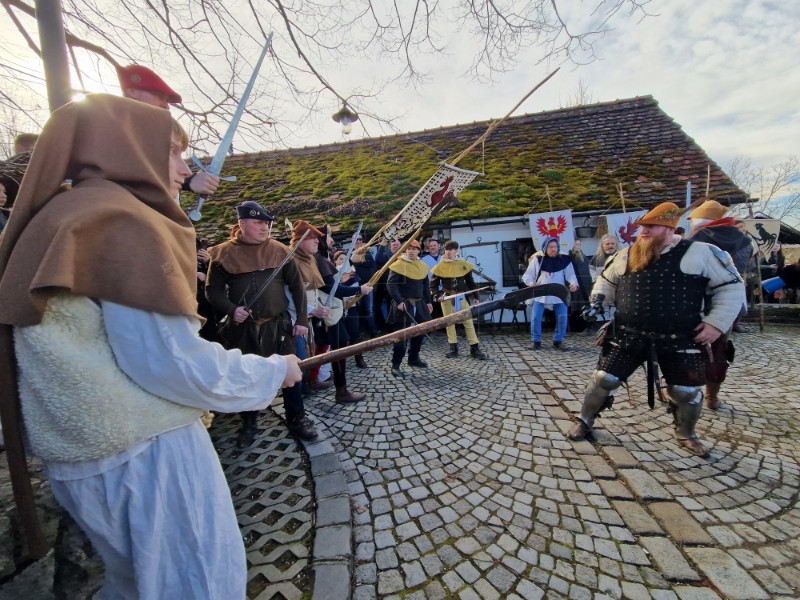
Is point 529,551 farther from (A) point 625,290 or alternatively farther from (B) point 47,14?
(B) point 47,14

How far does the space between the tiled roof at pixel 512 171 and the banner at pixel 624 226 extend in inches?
18.2

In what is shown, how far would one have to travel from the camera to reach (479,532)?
2.22m

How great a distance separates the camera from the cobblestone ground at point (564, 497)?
1885 millimetres

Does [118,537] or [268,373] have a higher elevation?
[268,373]

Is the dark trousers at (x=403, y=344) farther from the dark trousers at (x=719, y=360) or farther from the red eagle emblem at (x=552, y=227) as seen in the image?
the red eagle emblem at (x=552, y=227)

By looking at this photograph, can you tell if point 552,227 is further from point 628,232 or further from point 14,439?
point 14,439

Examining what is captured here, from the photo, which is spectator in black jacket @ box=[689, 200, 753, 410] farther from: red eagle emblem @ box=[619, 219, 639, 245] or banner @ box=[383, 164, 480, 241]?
red eagle emblem @ box=[619, 219, 639, 245]

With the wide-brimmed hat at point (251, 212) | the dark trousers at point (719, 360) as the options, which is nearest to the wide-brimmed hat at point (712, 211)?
the dark trousers at point (719, 360)

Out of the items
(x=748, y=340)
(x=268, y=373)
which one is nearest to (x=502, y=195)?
(x=748, y=340)

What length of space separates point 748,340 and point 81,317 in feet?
29.7

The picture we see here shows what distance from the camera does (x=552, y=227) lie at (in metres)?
7.68

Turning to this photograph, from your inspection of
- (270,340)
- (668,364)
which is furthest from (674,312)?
(270,340)

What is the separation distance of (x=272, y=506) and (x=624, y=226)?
810cm

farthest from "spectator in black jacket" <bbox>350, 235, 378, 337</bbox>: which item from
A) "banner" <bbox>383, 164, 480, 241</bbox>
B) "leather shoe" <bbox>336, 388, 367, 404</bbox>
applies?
"leather shoe" <bbox>336, 388, 367, 404</bbox>
